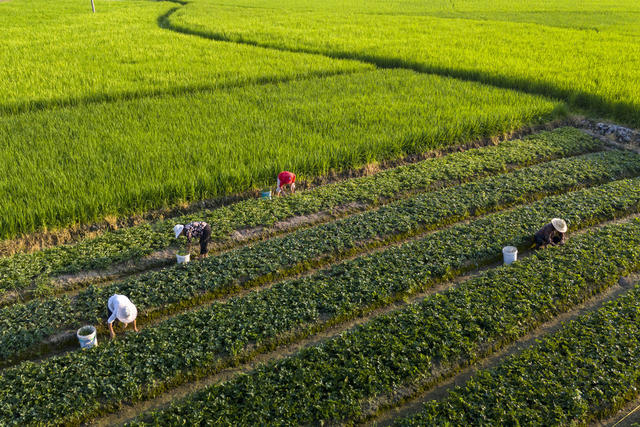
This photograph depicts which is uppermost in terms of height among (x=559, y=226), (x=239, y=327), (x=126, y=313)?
(x=559, y=226)

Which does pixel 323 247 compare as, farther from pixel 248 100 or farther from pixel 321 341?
pixel 248 100

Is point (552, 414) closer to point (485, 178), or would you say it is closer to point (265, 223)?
point (265, 223)

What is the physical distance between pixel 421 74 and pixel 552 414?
13458 millimetres

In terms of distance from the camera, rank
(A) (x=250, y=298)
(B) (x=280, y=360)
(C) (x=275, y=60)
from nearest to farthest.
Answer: (B) (x=280, y=360) → (A) (x=250, y=298) → (C) (x=275, y=60)

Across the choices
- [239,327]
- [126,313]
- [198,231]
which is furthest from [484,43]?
[126,313]

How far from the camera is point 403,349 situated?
5.40m

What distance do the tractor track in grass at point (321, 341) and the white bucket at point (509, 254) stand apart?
0.25m

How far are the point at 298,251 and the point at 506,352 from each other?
3157 millimetres

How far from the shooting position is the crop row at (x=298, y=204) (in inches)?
277

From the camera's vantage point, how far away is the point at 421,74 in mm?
16438

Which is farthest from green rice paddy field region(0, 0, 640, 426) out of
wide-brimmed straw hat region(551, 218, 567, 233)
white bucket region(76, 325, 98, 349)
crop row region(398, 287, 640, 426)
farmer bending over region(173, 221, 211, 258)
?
wide-brimmed straw hat region(551, 218, 567, 233)

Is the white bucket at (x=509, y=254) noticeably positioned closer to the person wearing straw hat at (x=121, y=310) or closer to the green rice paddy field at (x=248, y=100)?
the green rice paddy field at (x=248, y=100)

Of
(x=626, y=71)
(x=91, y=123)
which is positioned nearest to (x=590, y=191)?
(x=626, y=71)

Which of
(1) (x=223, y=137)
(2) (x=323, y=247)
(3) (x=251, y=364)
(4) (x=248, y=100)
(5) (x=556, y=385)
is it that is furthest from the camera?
(4) (x=248, y=100)
